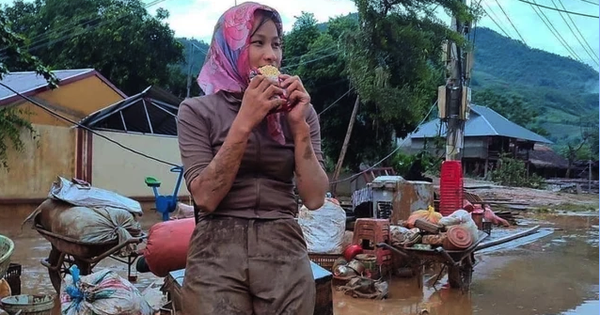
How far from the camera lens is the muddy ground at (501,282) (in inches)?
262

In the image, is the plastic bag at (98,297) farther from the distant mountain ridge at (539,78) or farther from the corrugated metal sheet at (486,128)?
the distant mountain ridge at (539,78)

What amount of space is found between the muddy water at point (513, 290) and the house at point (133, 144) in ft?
25.9

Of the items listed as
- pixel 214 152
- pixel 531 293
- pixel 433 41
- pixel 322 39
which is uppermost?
pixel 322 39

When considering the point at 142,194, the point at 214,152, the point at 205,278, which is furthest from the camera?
the point at 142,194

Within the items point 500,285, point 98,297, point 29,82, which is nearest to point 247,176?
point 98,297

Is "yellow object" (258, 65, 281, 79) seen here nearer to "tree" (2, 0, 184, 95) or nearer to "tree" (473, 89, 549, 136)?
"tree" (2, 0, 184, 95)

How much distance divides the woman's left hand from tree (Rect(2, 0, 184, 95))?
21.4m

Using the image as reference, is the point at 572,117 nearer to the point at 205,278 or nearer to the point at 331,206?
the point at 331,206

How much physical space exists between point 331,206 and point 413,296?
1.47m

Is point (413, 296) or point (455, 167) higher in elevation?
point (455, 167)

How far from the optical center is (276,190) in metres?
1.64

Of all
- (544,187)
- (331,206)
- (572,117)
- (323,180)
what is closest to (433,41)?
(331,206)

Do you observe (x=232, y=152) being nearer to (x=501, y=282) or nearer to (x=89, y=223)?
(x=89, y=223)

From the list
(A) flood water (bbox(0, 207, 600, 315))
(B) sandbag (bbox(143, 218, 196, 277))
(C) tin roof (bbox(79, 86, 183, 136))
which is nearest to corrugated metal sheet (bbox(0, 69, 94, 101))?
(C) tin roof (bbox(79, 86, 183, 136))
